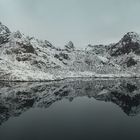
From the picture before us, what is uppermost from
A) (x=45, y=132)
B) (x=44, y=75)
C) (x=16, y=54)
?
(x=16, y=54)

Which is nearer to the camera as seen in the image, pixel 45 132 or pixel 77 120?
pixel 45 132

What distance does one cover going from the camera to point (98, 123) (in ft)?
130

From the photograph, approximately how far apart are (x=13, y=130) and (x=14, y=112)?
14504 mm

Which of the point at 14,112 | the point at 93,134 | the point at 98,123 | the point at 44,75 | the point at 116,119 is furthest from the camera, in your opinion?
the point at 44,75

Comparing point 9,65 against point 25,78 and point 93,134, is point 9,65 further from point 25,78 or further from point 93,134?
point 93,134

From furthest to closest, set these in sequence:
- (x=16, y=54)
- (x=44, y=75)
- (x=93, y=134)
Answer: (x=16, y=54), (x=44, y=75), (x=93, y=134)

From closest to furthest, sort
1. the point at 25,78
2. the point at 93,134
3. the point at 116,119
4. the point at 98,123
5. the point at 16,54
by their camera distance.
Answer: the point at 93,134
the point at 98,123
the point at 116,119
the point at 25,78
the point at 16,54

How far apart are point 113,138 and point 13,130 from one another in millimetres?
13898

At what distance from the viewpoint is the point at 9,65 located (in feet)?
547

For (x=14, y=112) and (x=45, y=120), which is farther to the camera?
(x=14, y=112)

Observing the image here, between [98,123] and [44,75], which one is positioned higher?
[44,75]

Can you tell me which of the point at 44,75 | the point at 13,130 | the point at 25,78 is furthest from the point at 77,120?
the point at 44,75

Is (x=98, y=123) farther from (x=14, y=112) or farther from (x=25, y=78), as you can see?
(x=25, y=78)

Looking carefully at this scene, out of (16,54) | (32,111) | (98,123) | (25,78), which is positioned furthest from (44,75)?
(98,123)
